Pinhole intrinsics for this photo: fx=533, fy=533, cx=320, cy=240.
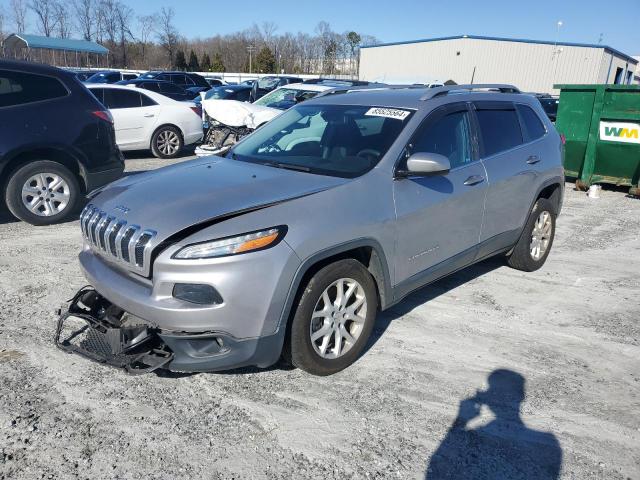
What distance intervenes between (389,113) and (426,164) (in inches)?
25.4

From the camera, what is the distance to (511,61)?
135 ft

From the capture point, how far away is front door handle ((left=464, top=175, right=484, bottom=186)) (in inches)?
163

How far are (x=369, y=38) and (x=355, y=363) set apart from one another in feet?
327

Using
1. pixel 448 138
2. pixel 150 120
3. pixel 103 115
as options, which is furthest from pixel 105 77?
pixel 448 138

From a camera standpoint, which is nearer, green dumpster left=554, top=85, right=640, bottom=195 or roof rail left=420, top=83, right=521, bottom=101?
roof rail left=420, top=83, right=521, bottom=101

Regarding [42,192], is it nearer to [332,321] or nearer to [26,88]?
[26,88]

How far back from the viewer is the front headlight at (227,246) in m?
2.79

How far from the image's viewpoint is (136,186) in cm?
349

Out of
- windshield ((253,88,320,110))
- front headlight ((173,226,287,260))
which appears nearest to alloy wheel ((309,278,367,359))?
front headlight ((173,226,287,260))

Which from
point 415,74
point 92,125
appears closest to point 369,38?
point 415,74

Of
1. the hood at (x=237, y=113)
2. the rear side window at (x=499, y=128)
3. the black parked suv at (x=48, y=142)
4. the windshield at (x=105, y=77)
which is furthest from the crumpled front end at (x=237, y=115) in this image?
the windshield at (x=105, y=77)

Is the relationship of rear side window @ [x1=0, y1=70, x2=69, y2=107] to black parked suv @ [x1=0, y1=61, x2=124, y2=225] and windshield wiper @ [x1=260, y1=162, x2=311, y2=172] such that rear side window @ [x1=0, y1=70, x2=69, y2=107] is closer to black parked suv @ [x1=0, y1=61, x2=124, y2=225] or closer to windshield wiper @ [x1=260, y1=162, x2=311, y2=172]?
black parked suv @ [x1=0, y1=61, x2=124, y2=225]

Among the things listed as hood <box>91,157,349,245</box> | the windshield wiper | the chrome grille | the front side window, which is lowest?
the chrome grille

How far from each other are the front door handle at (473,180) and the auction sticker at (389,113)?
73 centimetres
